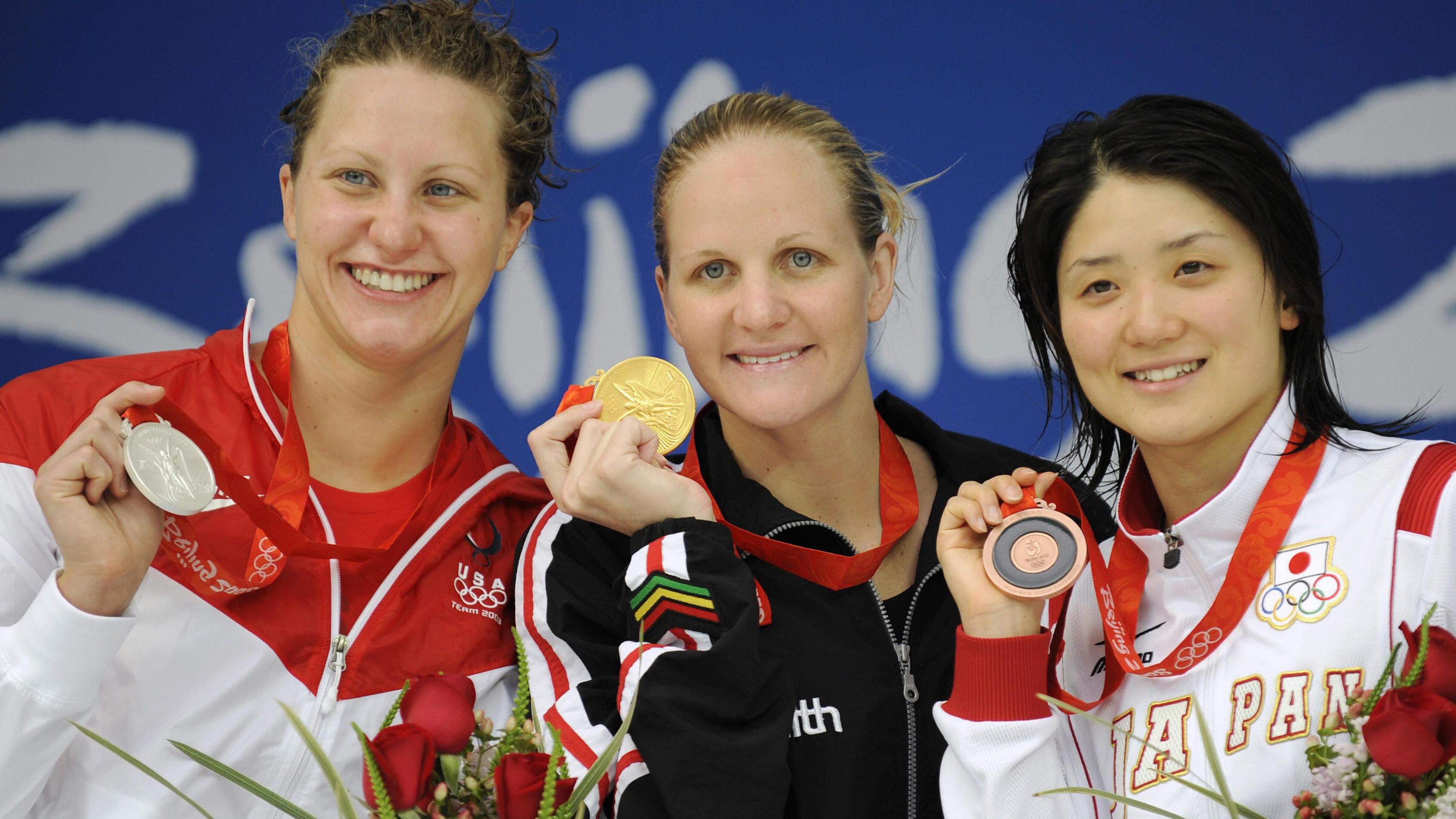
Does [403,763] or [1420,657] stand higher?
[1420,657]

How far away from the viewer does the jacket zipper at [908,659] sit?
186 cm

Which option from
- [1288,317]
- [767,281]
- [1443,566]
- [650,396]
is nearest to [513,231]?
[650,396]

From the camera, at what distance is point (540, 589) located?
195 cm

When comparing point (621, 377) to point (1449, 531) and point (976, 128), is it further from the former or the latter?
point (976, 128)

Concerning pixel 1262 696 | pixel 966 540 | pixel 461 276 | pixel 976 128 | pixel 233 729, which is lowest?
pixel 233 729

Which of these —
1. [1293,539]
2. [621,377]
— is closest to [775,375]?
[621,377]

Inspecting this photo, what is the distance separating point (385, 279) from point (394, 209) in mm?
114

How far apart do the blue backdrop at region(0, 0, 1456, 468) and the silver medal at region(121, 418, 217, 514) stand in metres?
1.57

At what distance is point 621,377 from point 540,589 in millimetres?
359

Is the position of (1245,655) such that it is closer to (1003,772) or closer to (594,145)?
(1003,772)

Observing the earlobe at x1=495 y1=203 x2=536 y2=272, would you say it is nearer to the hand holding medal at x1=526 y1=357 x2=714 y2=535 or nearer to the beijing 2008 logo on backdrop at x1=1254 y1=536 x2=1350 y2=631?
the hand holding medal at x1=526 y1=357 x2=714 y2=535

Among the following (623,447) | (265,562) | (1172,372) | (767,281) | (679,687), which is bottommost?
(679,687)

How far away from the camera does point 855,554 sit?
6.66 feet

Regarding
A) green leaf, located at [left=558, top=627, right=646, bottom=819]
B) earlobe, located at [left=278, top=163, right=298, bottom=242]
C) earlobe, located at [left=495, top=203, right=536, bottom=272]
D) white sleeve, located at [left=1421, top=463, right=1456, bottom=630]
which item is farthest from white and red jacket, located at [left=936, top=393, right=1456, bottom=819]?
earlobe, located at [left=278, top=163, right=298, bottom=242]
